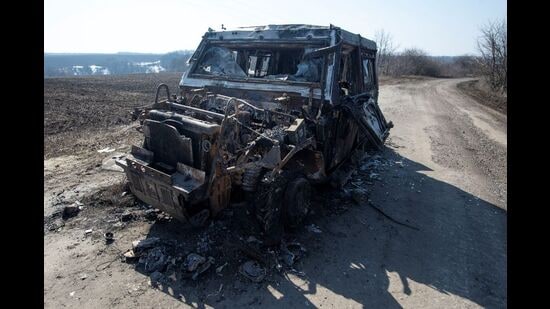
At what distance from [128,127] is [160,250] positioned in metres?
7.41

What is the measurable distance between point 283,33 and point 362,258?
3461 millimetres

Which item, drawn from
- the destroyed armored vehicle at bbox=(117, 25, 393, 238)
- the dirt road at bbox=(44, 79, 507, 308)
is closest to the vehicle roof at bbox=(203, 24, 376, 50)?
the destroyed armored vehicle at bbox=(117, 25, 393, 238)

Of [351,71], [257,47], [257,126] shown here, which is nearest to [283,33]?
[257,47]

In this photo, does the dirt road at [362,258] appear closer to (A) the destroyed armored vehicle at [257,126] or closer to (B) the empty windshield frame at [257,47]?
(A) the destroyed armored vehicle at [257,126]

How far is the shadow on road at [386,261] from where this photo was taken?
145 inches

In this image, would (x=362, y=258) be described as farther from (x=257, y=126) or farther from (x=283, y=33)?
(x=283, y=33)

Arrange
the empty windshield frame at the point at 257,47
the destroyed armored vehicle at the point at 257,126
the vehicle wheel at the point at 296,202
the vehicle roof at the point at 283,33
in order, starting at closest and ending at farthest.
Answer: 1. the destroyed armored vehicle at the point at 257,126
2. the vehicle wheel at the point at 296,202
3. the empty windshield frame at the point at 257,47
4. the vehicle roof at the point at 283,33

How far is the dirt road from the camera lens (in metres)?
3.62

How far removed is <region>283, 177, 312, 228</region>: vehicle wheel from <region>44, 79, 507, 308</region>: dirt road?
0.89 feet

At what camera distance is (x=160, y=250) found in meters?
4.11

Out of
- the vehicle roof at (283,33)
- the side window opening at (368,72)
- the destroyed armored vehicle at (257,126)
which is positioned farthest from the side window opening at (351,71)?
the side window opening at (368,72)

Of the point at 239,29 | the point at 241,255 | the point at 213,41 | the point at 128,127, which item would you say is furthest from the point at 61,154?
the point at 241,255

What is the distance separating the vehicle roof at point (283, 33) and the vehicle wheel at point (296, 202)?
2.28 metres
